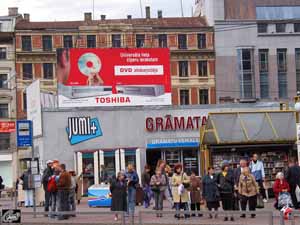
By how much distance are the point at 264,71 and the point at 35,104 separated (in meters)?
46.9

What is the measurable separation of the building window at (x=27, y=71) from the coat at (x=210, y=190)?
188ft

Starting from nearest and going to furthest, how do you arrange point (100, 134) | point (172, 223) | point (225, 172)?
1. point (172, 223)
2. point (225, 172)
3. point (100, 134)

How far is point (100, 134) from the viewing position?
4769cm

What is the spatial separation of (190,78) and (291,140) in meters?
46.8

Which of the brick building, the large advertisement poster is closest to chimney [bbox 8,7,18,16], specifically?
the brick building

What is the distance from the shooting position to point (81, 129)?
4747cm

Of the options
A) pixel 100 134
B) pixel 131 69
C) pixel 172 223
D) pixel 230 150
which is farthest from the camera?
pixel 131 69

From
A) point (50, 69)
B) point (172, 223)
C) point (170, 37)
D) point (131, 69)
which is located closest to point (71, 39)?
point (50, 69)

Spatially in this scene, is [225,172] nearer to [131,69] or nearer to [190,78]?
[131,69]

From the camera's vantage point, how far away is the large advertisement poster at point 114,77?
50625mm

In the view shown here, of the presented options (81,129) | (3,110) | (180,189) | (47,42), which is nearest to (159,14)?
(47,42)

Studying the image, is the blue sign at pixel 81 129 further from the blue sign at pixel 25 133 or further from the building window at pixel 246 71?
the building window at pixel 246 71

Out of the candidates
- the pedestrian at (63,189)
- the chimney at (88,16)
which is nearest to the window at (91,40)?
the chimney at (88,16)

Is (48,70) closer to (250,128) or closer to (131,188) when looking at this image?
(250,128)
